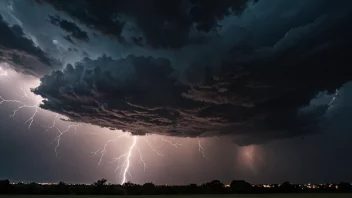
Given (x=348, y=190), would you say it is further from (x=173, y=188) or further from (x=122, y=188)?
(x=122, y=188)

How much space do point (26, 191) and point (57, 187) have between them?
517cm

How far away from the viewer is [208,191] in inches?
2635

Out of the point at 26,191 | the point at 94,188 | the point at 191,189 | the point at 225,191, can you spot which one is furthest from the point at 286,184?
the point at 26,191

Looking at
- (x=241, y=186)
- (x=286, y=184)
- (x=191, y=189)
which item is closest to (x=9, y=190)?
(x=191, y=189)

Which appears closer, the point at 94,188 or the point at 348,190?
the point at 94,188

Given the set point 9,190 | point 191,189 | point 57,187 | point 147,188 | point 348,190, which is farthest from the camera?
point 348,190

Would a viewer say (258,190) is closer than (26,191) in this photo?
No

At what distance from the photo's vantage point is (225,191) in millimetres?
67812

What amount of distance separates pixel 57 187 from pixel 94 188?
6410 mm

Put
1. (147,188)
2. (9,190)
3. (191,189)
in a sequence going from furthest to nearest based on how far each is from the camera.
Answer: (191,189)
(147,188)
(9,190)

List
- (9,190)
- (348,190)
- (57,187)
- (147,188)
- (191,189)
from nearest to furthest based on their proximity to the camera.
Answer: (9,190)
(57,187)
(147,188)
(191,189)
(348,190)

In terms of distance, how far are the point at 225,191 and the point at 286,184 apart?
1817cm

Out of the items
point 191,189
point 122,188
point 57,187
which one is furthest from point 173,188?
point 57,187

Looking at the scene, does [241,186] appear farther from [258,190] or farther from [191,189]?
[191,189]
